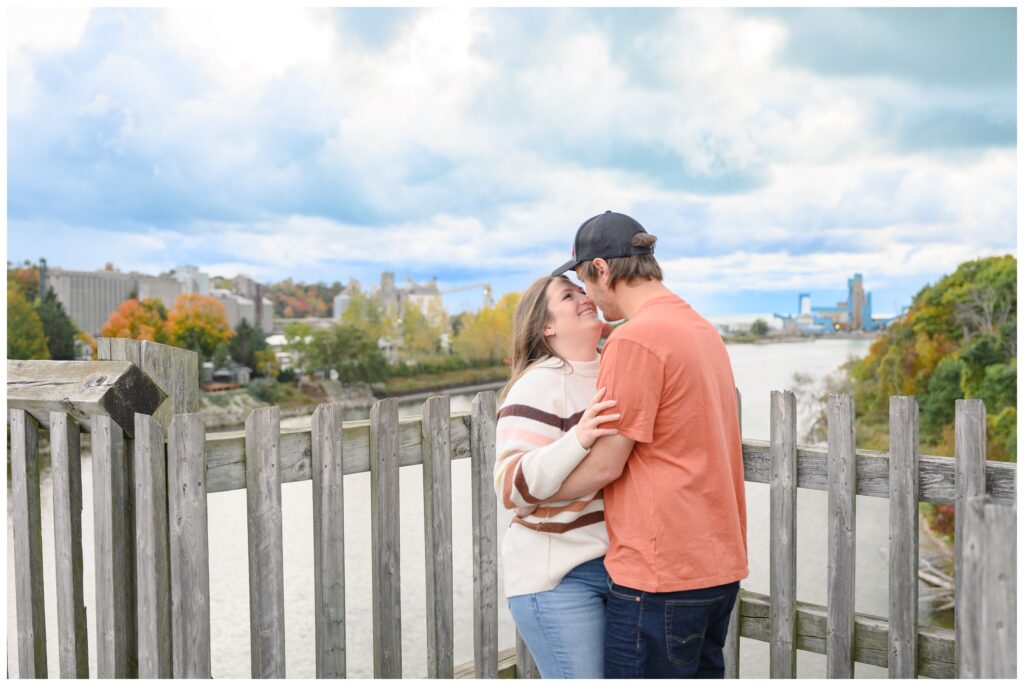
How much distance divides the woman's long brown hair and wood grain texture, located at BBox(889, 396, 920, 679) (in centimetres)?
112

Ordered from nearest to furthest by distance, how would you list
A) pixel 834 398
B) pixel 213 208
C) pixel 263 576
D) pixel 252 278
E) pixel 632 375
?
pixel 632 375 < pixel 263 576 < pixel 834 398 < pixel 252 278 < pixel 213 208

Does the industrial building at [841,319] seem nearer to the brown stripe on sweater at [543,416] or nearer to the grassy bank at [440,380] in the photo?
the grassy bank at [440,380]

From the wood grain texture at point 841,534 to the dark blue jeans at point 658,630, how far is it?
2.97 feet

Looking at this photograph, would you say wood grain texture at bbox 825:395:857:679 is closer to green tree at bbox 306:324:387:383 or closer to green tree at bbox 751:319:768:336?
green tree at bbox 306:324:387:383

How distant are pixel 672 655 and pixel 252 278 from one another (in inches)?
2056

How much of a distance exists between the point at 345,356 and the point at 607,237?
128ft

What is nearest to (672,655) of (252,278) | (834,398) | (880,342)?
(834,398)

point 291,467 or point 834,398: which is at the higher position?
point 834,398

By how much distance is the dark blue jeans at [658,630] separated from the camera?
197 centimetres

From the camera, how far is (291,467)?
2584 mm

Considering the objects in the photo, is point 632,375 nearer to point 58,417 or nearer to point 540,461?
point 540,461

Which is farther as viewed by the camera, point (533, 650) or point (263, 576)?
point (263, 576)

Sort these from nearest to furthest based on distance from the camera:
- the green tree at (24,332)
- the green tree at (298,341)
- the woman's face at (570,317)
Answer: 1. the woman's face at (570,317)
2. the green tree at (24,332)
3. the green tree at (298,341)

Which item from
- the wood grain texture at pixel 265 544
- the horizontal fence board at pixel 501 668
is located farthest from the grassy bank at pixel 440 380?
the wood grain texture at pixel 265 544
